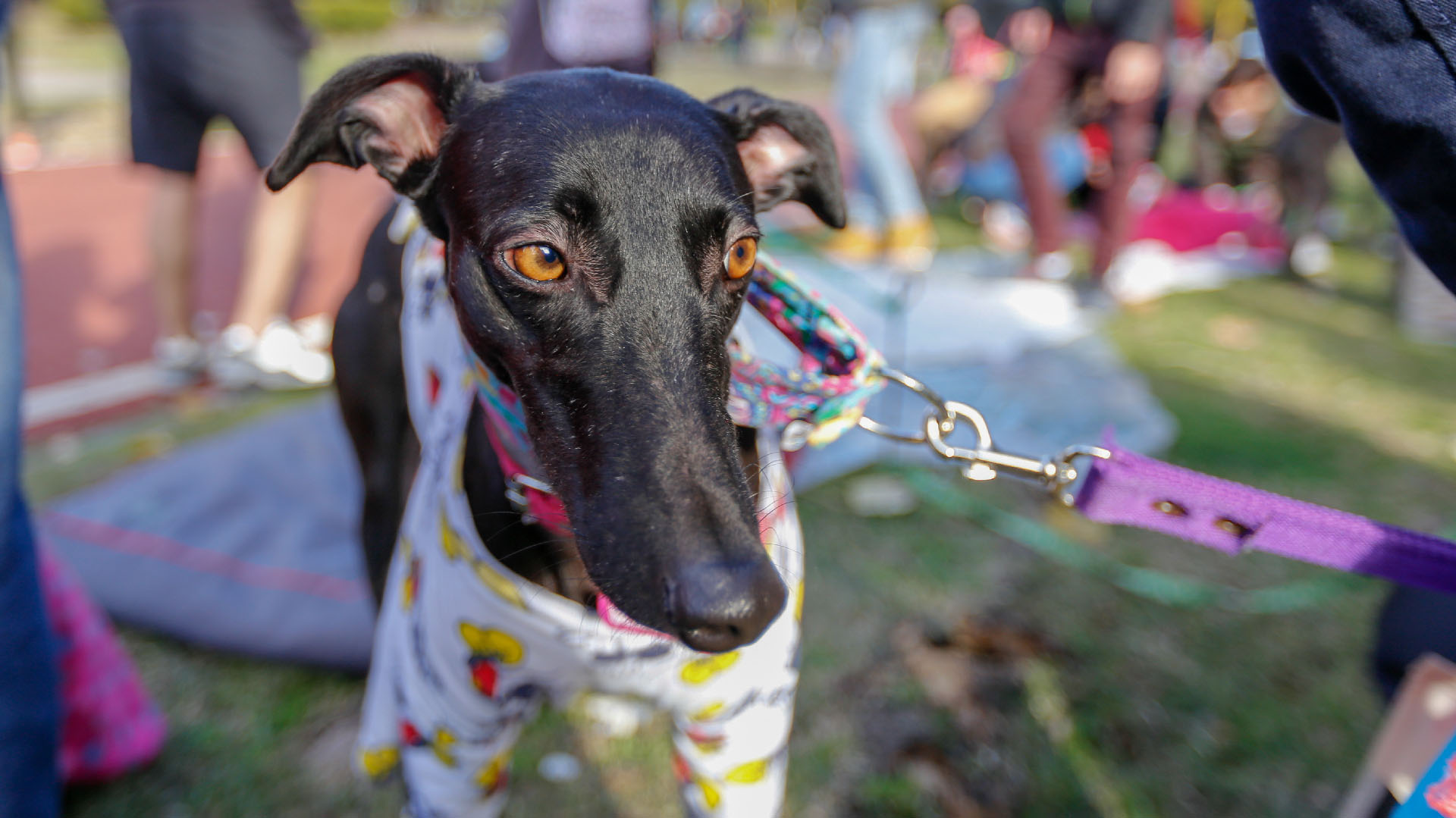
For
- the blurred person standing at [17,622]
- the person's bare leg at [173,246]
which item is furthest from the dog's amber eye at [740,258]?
the person's bare leg at [173,246]

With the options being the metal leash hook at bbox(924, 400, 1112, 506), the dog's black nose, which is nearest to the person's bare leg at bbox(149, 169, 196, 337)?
the metal leash hook at bbox(924, 400, 1112, 506)

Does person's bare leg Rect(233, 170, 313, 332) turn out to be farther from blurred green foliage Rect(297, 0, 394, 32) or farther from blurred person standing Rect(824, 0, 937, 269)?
blurred green foliage Rect(297, 0, 394, 32)

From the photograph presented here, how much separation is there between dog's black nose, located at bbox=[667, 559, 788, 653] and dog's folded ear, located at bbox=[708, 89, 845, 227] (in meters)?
0.80

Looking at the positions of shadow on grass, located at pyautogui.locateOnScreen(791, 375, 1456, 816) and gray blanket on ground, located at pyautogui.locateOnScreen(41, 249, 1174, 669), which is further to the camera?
gray blanket on ground, located at pyautogui.locateOnScreen(41, 249, 1174, 669)

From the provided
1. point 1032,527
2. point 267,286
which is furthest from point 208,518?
point 1032,527

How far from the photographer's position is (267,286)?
4465 millimetres

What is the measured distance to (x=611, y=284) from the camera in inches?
50.2

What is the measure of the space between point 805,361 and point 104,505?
2.84 metres

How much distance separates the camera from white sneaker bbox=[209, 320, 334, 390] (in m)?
4.41

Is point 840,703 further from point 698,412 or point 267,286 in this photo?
point 267,286

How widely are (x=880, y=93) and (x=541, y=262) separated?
198 inches

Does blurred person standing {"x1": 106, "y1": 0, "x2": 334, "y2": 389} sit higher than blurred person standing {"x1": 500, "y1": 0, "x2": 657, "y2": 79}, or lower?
lower

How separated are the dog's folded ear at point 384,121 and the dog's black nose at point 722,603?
89 cm

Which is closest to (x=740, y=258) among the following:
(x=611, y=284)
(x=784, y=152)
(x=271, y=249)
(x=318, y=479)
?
(x=611, y=284)
